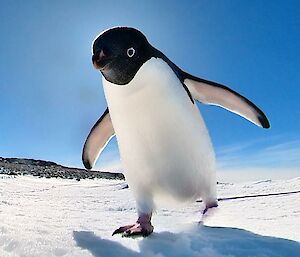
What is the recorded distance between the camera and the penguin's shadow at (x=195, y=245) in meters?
2.01

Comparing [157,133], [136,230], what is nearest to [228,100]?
[157,133]

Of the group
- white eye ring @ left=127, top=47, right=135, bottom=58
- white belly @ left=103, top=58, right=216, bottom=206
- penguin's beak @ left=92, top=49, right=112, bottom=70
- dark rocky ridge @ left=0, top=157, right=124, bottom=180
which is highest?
dark rocky ridge @ left=0, top=157, right=124, bottom=180

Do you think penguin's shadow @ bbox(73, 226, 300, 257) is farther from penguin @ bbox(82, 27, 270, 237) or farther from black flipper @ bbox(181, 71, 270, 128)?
black flipper @ bbox(181, 71, 270, 128)

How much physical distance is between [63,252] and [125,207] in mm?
2219

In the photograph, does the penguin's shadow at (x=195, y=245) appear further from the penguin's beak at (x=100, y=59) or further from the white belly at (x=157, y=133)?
the penguin's beak at (x=100, y=59)

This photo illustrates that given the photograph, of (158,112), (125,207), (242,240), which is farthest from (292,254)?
(125,207)

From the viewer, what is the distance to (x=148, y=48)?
9.04ft

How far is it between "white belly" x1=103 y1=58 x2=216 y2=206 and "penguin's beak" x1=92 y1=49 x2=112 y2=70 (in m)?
0.20

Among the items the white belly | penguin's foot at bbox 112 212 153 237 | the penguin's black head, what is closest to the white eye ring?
the penguin's black head

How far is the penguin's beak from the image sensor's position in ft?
7.95

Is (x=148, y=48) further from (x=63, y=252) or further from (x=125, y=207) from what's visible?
(x=125, y=207)

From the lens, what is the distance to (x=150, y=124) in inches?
103

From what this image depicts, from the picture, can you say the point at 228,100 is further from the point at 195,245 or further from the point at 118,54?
the point at 195,245

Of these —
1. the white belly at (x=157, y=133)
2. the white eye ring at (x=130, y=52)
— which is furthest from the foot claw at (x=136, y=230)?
the white eye ring at (x=130, y=52)
